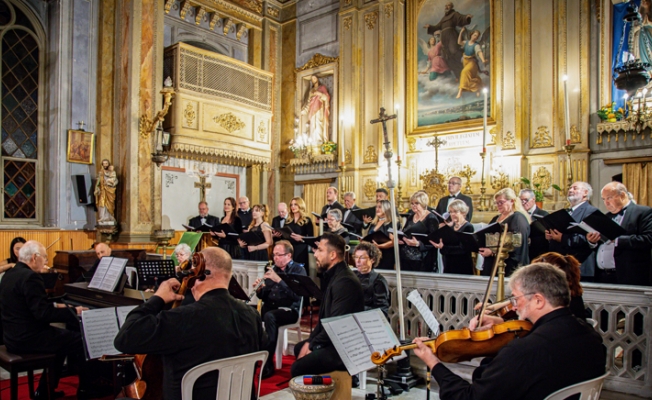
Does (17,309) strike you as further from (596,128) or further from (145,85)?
(596,128)

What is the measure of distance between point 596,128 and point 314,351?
266 inches

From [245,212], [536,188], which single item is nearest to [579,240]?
[536,188]

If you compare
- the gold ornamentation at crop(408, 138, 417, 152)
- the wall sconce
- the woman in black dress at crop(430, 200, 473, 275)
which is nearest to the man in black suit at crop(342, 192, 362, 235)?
the woman in black dress at crop(430, 200, 473, 275)

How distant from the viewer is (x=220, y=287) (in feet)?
8.75

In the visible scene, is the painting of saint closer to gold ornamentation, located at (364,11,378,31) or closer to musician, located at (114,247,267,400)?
gold ornamentation, located at (364,11,378,31)

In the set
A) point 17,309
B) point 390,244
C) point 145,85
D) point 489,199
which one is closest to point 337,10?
point 145,85

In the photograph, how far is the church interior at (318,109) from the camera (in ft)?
26.8

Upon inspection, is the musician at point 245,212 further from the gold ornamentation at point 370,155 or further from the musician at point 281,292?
the gold ornamentation at point 370,155

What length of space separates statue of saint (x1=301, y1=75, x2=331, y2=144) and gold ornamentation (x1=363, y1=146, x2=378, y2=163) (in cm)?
124

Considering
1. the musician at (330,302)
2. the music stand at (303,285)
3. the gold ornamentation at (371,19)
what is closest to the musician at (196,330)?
the musician at (330,302)

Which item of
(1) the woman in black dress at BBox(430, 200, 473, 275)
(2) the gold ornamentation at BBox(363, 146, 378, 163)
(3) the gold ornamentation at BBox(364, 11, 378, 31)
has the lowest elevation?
(1) the woman in black dress at BBox(430, 200, 473, 275)

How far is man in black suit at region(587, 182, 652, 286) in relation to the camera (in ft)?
14.5

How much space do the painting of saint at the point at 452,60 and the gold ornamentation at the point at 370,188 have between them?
1567 millimetres

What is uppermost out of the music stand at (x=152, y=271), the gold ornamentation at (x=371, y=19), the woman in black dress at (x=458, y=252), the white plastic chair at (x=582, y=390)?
the gold ornamentation at (x=371, y=19)
